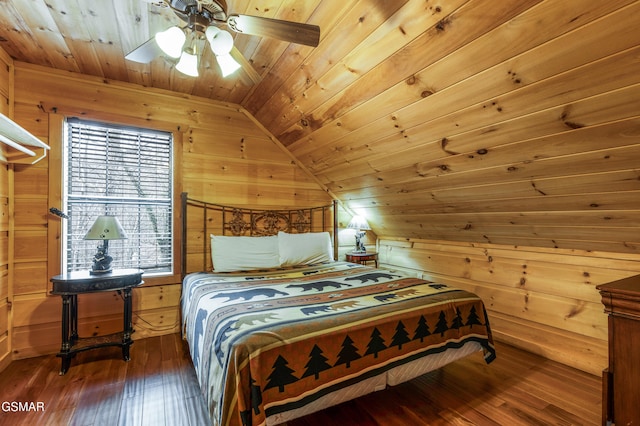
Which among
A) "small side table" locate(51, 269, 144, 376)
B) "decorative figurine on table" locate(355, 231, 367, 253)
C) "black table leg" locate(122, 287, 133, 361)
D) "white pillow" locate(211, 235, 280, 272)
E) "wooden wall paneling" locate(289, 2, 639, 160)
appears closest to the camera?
"wooden wall paneling" locate(289, 2, 639, 160)

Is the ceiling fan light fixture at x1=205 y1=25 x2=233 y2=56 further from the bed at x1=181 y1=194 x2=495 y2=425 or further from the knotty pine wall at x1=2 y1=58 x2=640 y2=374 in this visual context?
the knotty pine wall at x1=2 y1=58 x2=640 y2=374

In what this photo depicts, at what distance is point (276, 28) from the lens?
1404 millimetres

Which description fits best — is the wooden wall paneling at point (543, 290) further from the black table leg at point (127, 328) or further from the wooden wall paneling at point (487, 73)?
the black table leg at point (127, 328)

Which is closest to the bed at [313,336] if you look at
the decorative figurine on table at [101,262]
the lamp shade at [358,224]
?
the decorative figurine on table at [101,262]

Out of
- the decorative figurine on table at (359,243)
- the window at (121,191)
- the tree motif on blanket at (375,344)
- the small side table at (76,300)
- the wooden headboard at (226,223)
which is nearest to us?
the tree motif on blanket at (375,344)

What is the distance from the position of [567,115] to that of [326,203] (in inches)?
105

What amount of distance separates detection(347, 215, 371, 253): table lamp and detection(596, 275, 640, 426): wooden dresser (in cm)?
278

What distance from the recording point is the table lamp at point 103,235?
2199 millimetres

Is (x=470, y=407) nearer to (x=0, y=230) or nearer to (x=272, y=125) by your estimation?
(x=272, y=125)

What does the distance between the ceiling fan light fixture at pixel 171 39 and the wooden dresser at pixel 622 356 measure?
200 cm

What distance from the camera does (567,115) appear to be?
151cm

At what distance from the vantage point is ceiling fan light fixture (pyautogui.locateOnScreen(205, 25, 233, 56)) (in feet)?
4.57

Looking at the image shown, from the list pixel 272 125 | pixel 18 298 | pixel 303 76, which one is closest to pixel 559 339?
pixel 303 76
